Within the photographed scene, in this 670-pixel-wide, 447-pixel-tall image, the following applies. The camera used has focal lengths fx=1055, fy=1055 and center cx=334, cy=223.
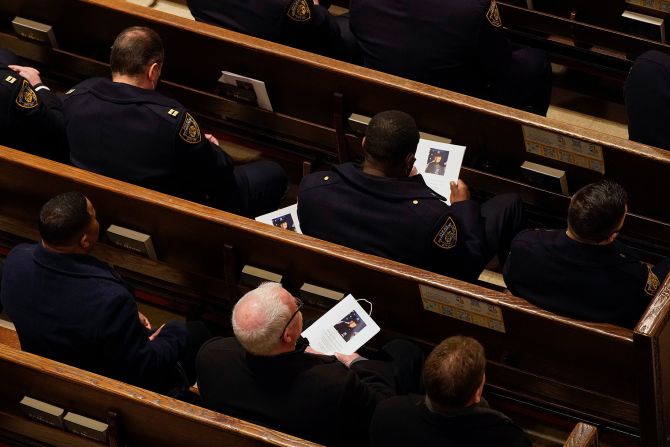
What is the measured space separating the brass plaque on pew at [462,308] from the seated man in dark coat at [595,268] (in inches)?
6.2

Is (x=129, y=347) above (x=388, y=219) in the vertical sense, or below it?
below

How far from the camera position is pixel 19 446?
2.94 meters

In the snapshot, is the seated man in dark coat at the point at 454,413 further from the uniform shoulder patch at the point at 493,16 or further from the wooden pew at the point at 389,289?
the uniform shoulder patch at the point at 493,16

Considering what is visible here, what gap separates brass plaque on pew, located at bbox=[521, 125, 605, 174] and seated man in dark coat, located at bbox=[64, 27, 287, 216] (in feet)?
3.08

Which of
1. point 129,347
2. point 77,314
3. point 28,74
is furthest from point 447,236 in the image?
point 28,74

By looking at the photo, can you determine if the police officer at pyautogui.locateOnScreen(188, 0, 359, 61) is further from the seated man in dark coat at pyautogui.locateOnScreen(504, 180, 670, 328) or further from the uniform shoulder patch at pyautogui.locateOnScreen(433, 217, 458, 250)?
the seated man in dark coat at pyautogui.locateOnScreen(504, 180, 670, 328)

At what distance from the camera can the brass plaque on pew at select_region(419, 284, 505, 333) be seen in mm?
2637

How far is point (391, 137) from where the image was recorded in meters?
2.87

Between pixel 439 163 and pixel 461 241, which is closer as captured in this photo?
pixel 461 241

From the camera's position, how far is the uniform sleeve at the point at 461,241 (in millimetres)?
2848

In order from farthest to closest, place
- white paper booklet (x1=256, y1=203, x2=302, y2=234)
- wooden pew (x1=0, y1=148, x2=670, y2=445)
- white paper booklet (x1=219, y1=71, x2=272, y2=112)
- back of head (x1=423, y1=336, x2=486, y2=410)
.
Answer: white paper booklet (x1=219, y1=71, x2=272, y2=112) → white paper booklet (x1=256, y1=203, x2=302, y2=234) → wooden pew (x1=0, y1=148, x2=670, y2=445) → back of head (x1=423, y1=336, x2=486, y2=410)

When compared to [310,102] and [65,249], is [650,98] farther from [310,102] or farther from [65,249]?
[65,249]

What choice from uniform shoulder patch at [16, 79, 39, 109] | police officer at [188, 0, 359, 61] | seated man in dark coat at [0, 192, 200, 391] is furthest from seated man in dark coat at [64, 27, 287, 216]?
police officer at [188, 0, 359, 61]

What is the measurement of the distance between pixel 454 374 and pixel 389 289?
48 cm
